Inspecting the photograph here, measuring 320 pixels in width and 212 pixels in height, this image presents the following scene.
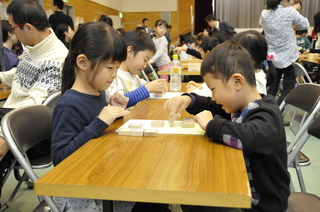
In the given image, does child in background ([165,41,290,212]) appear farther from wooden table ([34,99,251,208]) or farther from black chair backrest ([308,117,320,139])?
black chair backrest ([308,117,320,139])

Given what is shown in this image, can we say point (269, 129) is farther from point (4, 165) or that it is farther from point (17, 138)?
point (4, 165)

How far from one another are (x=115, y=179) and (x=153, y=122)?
46 centimetres

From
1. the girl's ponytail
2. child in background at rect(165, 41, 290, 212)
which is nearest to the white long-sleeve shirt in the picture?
the girl's ponytail

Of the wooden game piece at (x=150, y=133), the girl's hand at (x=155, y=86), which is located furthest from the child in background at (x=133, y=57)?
the wooden game piece at (x=150, y=133)

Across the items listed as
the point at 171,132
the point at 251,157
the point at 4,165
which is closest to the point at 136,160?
the point at 171,132

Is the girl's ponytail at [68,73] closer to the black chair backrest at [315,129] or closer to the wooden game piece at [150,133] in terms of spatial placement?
the wooden game piece at [150,133]

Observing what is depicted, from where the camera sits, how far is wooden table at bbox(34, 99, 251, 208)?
65 cm

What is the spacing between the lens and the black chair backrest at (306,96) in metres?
1.52

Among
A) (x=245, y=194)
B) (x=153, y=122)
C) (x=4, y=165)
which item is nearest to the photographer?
(x=245, y=194)

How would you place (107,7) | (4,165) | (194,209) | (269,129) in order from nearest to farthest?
(269,129)
(194,209)
(4,165)
(107,7)

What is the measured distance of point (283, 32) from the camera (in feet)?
12.2

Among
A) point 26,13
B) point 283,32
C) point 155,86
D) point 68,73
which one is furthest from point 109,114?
point 283,32

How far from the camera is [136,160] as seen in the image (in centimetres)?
82

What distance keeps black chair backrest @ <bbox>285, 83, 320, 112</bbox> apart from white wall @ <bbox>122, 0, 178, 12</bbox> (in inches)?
402
